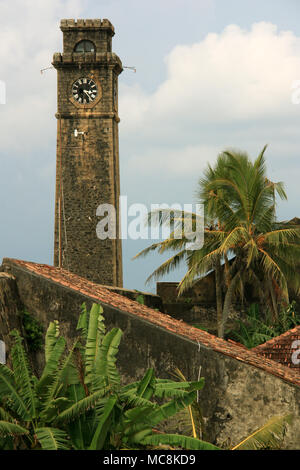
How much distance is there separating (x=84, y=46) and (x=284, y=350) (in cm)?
2414

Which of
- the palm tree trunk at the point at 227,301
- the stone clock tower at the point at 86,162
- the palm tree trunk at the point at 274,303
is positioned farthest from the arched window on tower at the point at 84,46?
the palm tree trunk at the point at 274,303

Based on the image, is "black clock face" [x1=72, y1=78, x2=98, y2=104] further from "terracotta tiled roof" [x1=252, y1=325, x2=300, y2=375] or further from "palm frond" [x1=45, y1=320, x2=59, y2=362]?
"palm frond" [x1=45, y1=320, x2=59, y2=362]

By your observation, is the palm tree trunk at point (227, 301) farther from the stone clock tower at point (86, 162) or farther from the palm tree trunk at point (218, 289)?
the stone clock tower at point (86, 162)

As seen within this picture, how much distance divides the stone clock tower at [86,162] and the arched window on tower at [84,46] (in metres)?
0.17

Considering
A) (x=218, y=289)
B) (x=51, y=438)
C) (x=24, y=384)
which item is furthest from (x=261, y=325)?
(x=51, y=438)

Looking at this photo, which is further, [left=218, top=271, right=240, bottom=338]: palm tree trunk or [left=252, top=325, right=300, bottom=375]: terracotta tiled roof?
[left=218, top=271, right=240, bottom=338]: palm tree trunk

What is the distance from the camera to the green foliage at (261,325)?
77.2 feet

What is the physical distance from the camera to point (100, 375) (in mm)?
8836

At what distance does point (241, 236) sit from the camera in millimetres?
23953

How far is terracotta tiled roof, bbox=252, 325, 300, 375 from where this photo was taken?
1608 centimetres

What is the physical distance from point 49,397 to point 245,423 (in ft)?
12.4

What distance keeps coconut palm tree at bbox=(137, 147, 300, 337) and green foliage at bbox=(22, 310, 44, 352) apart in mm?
12232

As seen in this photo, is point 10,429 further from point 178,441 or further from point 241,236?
point 241,236

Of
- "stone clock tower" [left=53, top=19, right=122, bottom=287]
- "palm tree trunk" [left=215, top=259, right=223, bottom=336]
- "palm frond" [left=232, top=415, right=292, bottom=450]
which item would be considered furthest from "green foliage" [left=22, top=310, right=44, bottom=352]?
"stone clock tower" [left=53, top=19, right=122, bottom=287]
